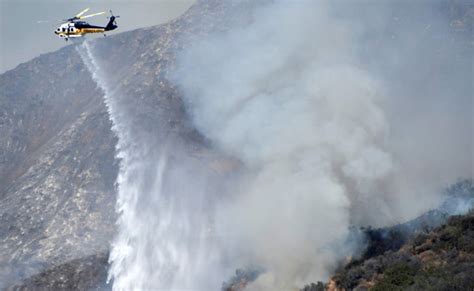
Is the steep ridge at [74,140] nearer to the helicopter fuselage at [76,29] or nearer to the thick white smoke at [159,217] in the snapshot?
the thick white smoke at [159,217]

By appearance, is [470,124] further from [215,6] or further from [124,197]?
[215,6]

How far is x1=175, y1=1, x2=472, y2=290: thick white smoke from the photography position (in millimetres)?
48531

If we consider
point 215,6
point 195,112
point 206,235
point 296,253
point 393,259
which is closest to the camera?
point 393,259

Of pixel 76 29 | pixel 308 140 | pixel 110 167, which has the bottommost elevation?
pixel 308 140

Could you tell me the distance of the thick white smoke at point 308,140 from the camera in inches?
1911

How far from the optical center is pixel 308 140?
5562 cm

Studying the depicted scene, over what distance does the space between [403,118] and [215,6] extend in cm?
4195

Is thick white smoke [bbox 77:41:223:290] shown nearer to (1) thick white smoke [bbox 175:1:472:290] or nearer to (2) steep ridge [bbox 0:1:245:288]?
(2) steep ridge [bbox 0:1:245:288]

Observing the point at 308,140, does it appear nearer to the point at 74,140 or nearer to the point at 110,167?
the point at 110,167

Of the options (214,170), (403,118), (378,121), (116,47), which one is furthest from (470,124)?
(116,47)

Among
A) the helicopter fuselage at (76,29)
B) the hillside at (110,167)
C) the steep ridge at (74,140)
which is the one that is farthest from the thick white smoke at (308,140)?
the helicopter fuselage at (76,29)

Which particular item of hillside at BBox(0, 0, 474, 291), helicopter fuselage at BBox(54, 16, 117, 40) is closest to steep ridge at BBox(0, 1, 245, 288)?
hillside at BBox(0, 0, 474, 291)

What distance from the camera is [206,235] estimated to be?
2304 inches

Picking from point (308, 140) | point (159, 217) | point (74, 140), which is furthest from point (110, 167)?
point (308, 140)
